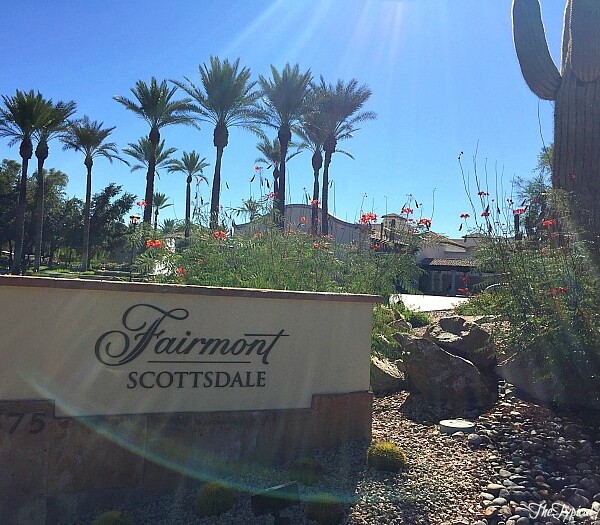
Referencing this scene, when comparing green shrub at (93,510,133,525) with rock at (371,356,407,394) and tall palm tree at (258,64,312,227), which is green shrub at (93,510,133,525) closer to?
rock at (371,356,407,394)

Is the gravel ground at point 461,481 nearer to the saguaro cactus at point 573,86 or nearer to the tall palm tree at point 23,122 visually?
the saguaro cactus at point 573,86

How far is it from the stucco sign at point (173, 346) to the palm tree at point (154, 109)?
2675cm

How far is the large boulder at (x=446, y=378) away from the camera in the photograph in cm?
669

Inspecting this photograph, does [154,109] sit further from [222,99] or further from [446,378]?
[446,378]

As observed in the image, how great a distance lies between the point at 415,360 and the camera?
23.1 feet

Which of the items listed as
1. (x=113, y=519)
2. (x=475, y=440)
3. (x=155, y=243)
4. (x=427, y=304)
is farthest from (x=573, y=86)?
(x=427, y=304)

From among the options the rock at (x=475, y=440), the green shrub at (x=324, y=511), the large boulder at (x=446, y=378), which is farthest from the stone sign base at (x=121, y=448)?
the large boulder at (x=446, y=378)

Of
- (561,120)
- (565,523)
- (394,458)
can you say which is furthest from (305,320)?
(561,120)

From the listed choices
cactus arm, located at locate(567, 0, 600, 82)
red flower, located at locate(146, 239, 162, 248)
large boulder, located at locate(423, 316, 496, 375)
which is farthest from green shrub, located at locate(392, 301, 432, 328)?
red flower, located at locate(146, 239, 162, 248)

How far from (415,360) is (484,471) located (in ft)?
6.74

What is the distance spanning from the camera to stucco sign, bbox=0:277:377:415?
4.47 metres

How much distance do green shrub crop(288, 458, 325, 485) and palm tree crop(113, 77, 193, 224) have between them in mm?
27501

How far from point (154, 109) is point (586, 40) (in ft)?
84.8

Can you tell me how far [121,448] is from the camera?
15.3 feet
